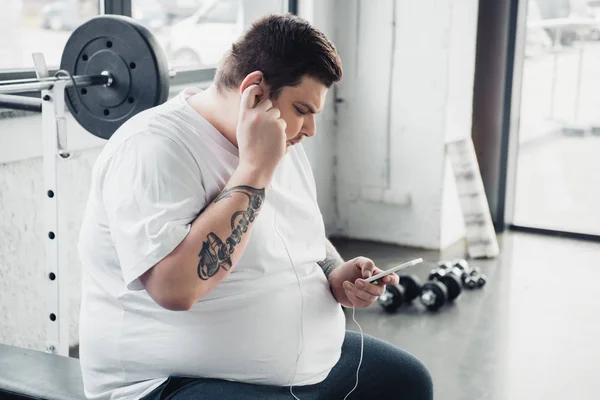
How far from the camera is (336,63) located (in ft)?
3.86

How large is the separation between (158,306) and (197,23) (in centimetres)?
214

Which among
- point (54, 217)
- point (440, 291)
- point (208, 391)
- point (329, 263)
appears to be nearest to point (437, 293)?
point (440, 291)

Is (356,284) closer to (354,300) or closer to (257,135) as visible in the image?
(354,300)

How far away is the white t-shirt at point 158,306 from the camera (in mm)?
1044

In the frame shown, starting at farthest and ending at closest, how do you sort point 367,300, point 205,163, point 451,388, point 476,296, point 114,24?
1. point 476,296
2. point 451,388
3. point 114,24
4. point 367,300
5. point 205,163

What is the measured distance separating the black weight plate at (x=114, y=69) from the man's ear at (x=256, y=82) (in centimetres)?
49

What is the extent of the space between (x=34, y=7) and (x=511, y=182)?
2.42 meters

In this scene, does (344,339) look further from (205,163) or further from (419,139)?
(419,139)

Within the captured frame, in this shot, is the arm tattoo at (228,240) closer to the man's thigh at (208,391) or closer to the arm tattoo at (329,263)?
the man's thigh at (208,391)

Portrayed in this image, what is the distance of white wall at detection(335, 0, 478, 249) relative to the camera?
11.1 feet

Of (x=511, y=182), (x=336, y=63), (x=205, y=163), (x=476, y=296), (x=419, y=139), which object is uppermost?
(x=336, y=63)

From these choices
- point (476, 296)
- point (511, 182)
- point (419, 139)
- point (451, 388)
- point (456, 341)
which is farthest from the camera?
point (511, 182)

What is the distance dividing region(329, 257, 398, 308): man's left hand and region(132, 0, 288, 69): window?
1689 mm

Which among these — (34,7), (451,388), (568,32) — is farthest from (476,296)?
(34,7)
